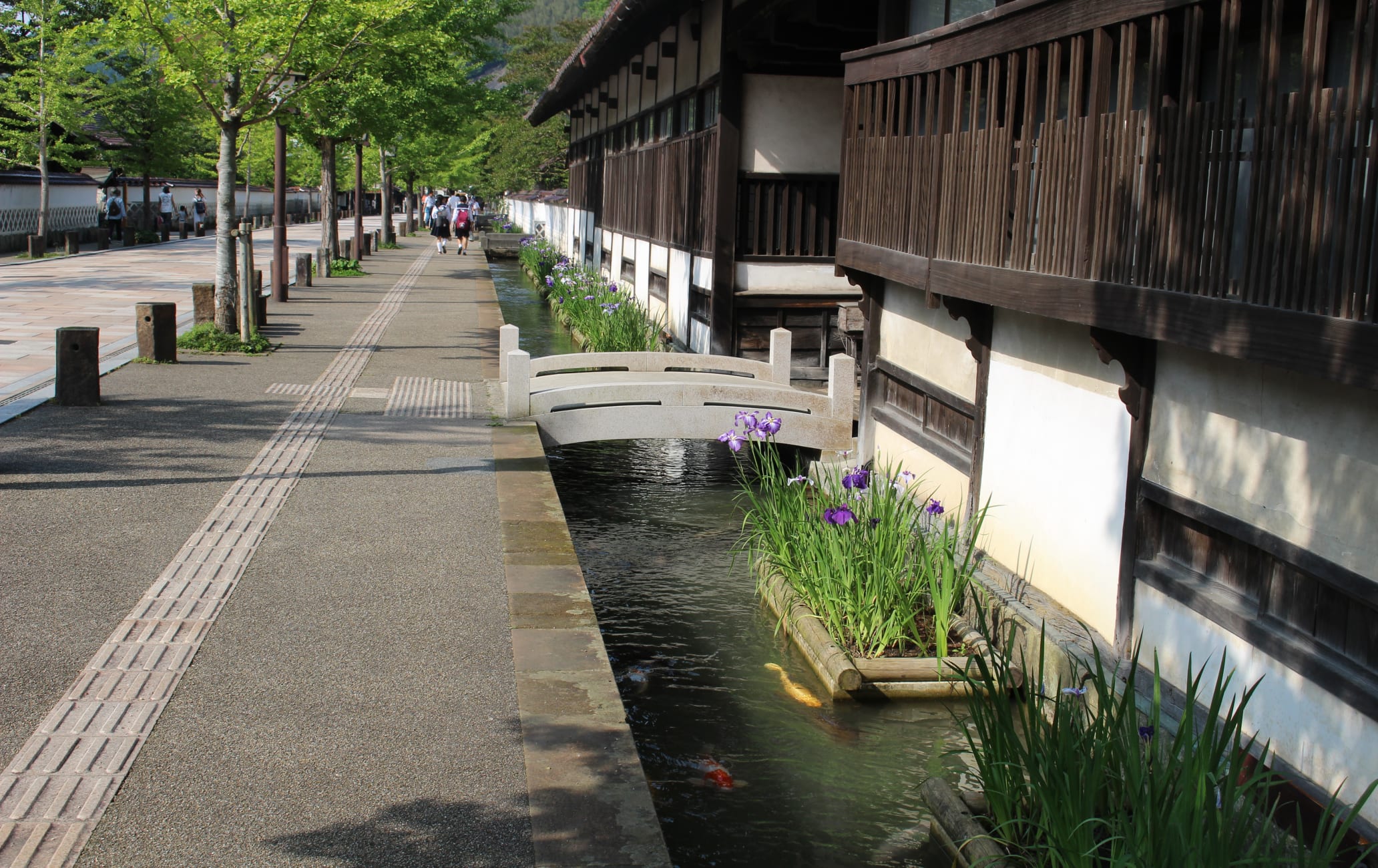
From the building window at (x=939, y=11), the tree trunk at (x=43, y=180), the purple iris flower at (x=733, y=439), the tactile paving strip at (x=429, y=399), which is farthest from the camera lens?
the tree trunk at (x=43, y=180)

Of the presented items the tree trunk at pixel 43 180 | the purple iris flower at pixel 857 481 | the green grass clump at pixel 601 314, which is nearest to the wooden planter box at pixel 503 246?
the tree trunk at pixel 43 180

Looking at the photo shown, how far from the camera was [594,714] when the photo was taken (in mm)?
4477

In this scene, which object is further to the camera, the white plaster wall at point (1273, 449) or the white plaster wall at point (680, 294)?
the white plaster wall at point (680, 294)

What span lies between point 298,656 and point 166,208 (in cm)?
4715

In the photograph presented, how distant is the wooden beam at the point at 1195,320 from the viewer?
353cm

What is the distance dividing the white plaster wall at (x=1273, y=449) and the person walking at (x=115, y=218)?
41.5 m

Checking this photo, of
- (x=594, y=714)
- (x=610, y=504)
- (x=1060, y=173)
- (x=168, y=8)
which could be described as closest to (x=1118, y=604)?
(x=1060, y=173)

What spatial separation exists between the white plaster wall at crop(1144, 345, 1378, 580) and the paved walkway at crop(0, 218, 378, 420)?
9222 millimetres

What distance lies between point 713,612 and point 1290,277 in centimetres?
411

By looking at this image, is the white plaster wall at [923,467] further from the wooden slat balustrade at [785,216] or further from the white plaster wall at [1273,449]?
the wooden slat balustrade at [785,216]

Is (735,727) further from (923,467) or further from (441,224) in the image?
(441,224)

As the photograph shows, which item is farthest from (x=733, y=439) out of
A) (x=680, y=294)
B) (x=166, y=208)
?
(x=166, y=208)

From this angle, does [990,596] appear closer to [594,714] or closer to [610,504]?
[594,714]

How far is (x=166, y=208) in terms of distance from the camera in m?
47.8
